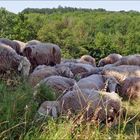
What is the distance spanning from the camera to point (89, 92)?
256 inches

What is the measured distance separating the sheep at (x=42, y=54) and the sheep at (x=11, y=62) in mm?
1521

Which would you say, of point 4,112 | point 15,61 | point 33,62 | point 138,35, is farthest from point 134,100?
point 138,35

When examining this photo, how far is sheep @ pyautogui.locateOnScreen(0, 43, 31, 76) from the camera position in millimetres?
8641

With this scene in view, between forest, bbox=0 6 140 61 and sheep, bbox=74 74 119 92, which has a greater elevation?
sheep, bbox=74 74 119 92

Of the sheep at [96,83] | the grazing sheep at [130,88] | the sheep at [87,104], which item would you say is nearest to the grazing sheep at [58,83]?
the sheep at [96,83]

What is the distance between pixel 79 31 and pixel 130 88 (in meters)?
73.1

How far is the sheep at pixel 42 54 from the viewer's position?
1062 cm

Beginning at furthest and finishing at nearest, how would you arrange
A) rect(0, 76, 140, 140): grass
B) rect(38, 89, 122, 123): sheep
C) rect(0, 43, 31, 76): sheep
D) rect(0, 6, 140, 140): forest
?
rect(0, 43, 31, 76): sheep, rect(38, 89, 122, 123): sheep, rect(0, 6, 140, 140): forest, rect(0, 76, 140, 140): grass

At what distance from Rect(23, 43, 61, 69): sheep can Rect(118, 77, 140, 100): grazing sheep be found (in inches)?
101

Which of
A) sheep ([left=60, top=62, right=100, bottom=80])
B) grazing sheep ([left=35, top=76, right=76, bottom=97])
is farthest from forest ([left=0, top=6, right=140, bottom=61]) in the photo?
grazing sheep ([left=35, top=76, right=76, bottom=97])

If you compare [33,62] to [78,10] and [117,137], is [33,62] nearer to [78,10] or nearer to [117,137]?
[117,137]

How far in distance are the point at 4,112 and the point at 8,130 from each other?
1.16 feet

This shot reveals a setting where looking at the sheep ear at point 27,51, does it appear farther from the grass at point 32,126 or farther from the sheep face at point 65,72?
the grass at point 32,126

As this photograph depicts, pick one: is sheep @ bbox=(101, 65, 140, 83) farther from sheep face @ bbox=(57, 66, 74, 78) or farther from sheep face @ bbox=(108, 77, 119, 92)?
sheep face @ bbox=(57, 66, 74, 78)
